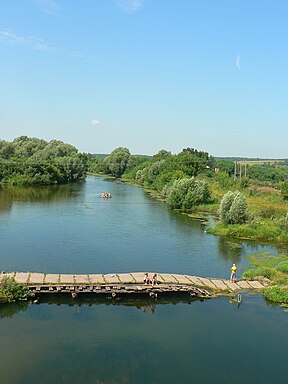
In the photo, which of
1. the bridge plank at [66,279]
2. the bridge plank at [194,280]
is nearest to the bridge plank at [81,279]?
the bridge plank at [66,279]

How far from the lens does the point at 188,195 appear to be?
63.4 meters

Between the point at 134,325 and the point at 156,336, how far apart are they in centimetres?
160

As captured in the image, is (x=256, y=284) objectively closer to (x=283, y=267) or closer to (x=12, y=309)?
(x=283, y=267)

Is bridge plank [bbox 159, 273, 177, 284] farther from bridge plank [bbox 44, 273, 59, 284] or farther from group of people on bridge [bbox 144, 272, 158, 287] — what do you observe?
bridge plank [bbox 44, 273, 59, 284]

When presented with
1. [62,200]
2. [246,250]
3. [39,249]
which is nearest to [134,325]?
[39,249]

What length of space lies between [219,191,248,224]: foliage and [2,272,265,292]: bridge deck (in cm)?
1882

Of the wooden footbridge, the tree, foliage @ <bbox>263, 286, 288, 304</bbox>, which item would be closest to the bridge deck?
the wooden footbridge

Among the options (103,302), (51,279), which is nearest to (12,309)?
(51,279)

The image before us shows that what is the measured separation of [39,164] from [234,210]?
59.8m

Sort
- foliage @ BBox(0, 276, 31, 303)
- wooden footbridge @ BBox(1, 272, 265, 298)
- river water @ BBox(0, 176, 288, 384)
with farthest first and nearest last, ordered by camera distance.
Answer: wooden footbridge @ BBox(1, 272, 265, 298) < foliage @ BBox(0, 276, 31, 303) < river water @ BBox(0, 176, 288, 384)

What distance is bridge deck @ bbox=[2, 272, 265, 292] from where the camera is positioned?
26078 millimetres

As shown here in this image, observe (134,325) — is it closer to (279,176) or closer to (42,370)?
(42,370)

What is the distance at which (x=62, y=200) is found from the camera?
68625 millimetres

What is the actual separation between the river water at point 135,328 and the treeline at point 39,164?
177ft
